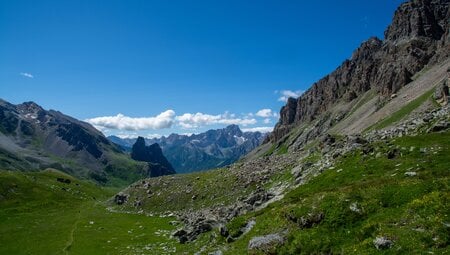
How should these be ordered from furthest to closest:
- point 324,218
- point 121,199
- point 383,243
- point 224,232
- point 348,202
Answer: point 121,199
point 224,232
point 348,202
point 324,218
point 383,243

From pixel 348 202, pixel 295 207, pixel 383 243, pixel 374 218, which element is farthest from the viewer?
pixel 295 207

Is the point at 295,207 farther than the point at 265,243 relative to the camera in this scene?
Yes

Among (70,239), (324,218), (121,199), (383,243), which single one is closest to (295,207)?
(324,218)

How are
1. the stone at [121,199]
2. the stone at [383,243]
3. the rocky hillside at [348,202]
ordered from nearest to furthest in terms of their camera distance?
the stone at [383,243], the rocky hillside at [348,202], the stone at [121,199]

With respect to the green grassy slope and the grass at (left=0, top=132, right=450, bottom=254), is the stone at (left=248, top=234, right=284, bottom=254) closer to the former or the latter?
the grass at (left=0, top=132, right=450, bottom=254)

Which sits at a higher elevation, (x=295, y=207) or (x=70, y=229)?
(x=295, y=207)

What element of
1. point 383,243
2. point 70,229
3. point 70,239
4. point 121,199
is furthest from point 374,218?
point 121,199

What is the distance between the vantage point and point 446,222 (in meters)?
23.8

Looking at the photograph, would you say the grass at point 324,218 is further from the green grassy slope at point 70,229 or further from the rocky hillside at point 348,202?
the green grassy slope at point 70,229

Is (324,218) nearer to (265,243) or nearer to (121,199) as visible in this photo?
(265,243)

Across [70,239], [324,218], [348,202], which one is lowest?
[70,239]

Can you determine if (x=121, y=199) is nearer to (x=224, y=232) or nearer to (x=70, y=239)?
(x=70, y=239)

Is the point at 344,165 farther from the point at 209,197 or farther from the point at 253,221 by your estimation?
the point at 209,197

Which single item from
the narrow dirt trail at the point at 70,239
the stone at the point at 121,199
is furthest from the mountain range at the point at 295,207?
the stone at the point at 121,199
